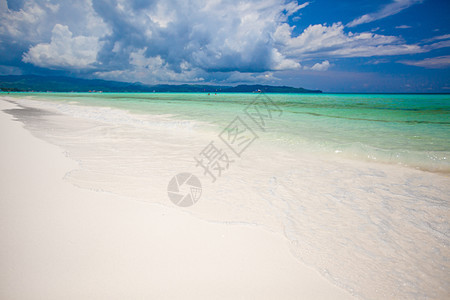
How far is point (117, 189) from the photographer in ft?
14.2

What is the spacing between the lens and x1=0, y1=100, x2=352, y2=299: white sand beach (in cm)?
220

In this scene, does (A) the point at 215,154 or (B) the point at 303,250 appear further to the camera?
(A) the point at 215,154

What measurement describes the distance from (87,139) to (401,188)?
11.2 metres

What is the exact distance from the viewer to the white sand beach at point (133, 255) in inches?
86.5

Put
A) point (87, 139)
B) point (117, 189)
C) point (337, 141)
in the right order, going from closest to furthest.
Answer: point (117, 189)
point (87, 139)
point (337, 141)

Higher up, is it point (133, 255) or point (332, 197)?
point (133, 255)

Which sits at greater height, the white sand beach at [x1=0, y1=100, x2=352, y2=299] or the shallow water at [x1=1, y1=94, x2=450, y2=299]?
the white sand beach at [x1=0, y1=100, x2=352, y2=299]

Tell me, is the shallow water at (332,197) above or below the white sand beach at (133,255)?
below

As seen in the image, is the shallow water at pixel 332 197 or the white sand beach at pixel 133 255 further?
the shallow water at pixel 332 197

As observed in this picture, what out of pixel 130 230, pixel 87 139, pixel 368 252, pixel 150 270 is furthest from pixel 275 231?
pixel 87 139

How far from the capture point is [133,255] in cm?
259

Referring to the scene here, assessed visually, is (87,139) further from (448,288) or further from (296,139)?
(448,288)

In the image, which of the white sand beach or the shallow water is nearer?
the white sand beach

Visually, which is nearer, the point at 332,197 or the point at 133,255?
the point at 133,255
